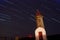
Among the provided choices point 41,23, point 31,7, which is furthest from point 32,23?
point 41,23

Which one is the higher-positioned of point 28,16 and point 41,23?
point 28,16

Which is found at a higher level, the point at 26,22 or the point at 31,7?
the point at 31,7

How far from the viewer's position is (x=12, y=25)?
110 centimetres

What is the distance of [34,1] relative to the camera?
3.71ft

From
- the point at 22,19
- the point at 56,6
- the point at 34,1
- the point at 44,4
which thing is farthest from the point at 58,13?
the point at 22,19

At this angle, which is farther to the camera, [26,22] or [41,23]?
[26,22]

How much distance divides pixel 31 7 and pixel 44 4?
16 centimetres

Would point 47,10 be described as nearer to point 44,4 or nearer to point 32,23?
point 44,4

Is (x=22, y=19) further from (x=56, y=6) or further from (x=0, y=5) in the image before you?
(x=56, y=6)

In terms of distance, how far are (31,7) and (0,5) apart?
0.36 metres

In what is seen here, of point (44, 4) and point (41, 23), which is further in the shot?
point (44, 4)

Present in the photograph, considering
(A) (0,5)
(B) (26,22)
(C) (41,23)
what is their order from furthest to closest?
(B) (26,22) < (A) (0,5) < (C) (41,23)

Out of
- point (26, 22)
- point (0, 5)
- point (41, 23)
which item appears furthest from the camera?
point (26, 22)

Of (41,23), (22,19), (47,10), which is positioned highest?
(47,10)
